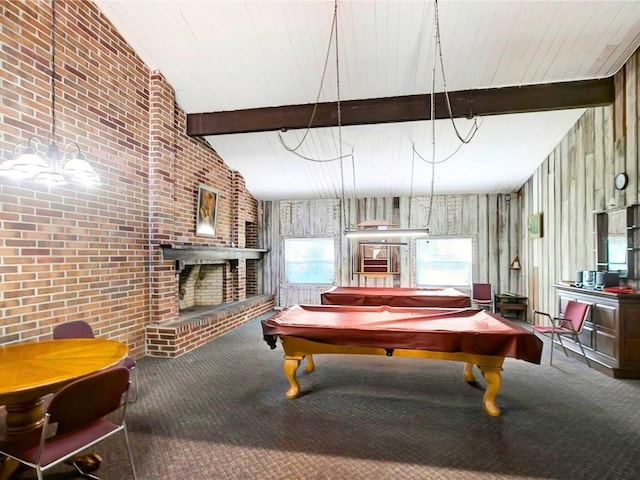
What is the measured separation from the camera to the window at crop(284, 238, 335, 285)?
25.7ft

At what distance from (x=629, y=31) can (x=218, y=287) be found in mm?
7062

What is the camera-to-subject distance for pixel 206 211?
5785 mm

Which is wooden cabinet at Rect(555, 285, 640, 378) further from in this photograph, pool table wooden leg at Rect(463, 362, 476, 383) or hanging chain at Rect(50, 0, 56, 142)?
hanging chain at Rect(50, 0, 56, 142)

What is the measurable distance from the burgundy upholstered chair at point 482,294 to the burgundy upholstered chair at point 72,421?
647 centimetres

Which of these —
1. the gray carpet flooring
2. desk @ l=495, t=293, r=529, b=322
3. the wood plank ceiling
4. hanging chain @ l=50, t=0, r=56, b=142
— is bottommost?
the gray carpet flooring

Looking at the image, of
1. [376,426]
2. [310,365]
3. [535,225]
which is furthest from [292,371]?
[535,225]

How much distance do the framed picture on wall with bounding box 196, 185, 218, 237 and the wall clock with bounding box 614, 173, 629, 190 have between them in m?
6.03

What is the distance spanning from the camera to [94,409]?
1709mm

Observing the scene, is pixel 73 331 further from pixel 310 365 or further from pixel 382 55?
pixel 382 55

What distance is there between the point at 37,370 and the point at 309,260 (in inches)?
244

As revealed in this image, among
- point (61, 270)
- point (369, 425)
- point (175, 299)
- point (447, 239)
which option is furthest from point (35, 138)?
point (447, 239)

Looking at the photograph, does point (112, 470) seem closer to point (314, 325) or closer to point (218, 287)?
point (314, 325)

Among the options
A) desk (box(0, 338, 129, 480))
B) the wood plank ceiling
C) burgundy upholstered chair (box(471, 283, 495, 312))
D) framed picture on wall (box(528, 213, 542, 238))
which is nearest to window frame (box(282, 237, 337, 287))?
the wood plank ceiling

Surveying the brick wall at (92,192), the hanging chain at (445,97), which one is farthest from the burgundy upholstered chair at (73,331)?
the hanging chain at (445,97)
